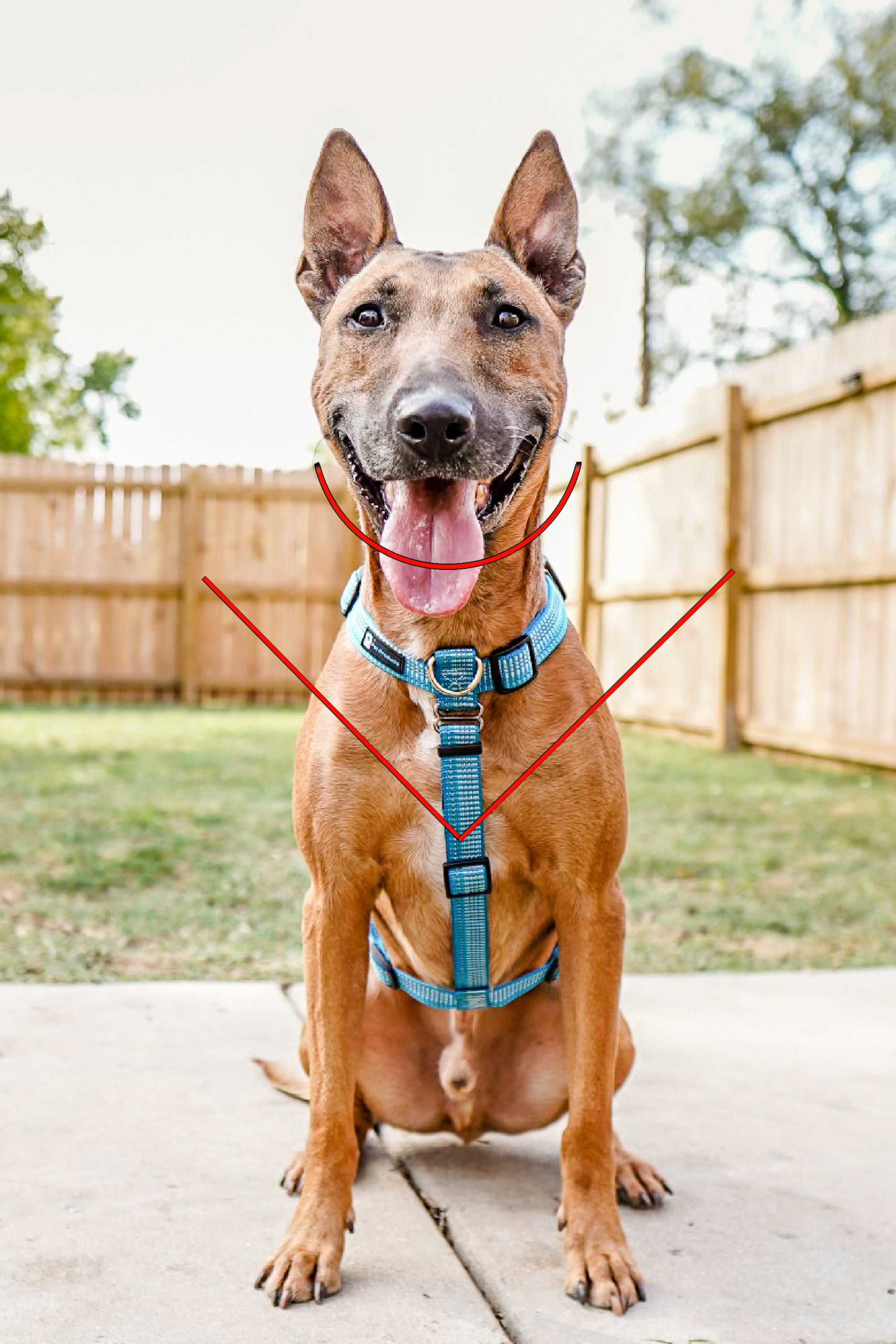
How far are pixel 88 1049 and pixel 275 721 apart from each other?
28.2 ft

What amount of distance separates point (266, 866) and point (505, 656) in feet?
11.0

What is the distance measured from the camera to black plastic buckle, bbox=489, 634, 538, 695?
7.06 feet

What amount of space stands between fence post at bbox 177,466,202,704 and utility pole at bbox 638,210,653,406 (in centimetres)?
1098

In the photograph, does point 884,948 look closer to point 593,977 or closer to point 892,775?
point 593,977

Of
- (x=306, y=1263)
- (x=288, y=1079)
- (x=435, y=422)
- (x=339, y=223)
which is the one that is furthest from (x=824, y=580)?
(x=306, y=1263)

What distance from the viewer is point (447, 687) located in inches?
84.0

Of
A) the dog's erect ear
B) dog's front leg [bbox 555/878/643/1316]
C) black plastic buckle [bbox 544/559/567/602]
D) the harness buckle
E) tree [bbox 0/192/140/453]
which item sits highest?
tree [bbox 0/192/140/453]

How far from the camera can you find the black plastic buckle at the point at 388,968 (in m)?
2.40

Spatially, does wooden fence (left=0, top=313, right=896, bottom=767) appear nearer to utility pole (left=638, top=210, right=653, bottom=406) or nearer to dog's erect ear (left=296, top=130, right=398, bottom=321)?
dog's erect ear (left=296, top=130, right=398, bottom=321)

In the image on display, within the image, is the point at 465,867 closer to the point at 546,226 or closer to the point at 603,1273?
the point at 603,1273

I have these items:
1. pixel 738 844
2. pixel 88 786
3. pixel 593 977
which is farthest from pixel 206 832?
pixel 593 977

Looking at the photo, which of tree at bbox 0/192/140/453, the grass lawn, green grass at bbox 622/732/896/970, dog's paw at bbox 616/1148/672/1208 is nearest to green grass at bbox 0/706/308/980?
the grass lawn

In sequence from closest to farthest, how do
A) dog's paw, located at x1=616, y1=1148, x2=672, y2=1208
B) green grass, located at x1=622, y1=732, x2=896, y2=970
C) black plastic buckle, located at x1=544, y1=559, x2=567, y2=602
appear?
dog's paw, located at x1=616, y1=1148, x2=672, y2=1208 < black plastic buckle, located at x1=544, y1=559, x2=567, y2=602 < green grass, located at x1=622, y1=732, x2=896, y2=970

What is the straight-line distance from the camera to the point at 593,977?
6.97 ft
